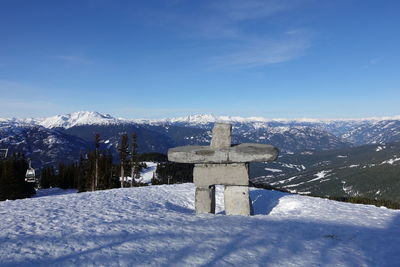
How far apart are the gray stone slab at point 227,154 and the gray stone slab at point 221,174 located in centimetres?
49

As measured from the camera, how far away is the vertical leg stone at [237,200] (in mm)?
17312

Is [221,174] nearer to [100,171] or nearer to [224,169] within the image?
[224,169]

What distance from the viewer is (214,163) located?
17.9m

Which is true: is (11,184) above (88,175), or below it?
below

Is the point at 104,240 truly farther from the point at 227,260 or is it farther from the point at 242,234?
the point at 242,234

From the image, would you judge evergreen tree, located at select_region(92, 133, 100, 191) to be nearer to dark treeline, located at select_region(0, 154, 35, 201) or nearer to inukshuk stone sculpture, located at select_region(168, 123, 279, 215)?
dark treeline, located at select_region(0, 154, 35, 201)

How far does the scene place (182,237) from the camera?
11.2m

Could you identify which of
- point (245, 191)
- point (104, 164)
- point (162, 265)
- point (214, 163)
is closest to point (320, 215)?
point (245, 191)

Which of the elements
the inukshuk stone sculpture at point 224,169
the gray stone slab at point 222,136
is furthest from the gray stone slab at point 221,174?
the gray stone slab at point 222,136

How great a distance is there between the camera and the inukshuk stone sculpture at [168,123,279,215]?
1730 cm

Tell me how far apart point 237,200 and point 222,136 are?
3.73 m

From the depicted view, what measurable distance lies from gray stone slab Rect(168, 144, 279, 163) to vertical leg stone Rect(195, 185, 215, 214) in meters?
1.69

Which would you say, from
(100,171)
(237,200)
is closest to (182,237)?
(237,200)

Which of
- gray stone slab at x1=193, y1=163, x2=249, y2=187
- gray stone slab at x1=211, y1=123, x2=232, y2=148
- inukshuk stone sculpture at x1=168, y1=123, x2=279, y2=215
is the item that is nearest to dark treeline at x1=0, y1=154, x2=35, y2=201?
inukshuk stone sculpture at x1=168, y1=123, x2=279, y2=215
